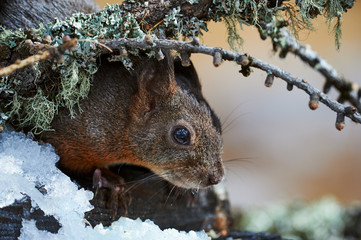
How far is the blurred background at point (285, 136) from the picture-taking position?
13.2 feet

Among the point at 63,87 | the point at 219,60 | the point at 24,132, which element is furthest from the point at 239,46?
the point at 24,132

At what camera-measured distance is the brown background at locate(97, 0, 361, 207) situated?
4012 mm

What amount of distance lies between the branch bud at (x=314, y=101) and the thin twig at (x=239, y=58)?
0.4 inches

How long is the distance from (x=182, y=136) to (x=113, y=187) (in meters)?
0.26

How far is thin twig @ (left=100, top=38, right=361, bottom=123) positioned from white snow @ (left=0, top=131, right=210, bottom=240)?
14.6 inches

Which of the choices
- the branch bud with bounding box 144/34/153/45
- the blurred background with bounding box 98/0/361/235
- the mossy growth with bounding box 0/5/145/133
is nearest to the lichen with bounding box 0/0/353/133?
the mossy growth with bounding box 0/5/145/133

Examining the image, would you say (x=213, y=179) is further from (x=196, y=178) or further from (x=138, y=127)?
(x=138, y=127)

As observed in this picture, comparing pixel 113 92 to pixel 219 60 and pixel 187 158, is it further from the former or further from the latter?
pixel 219 60

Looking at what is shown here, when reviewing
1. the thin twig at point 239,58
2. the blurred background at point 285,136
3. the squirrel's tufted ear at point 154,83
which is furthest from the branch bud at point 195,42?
the blurred background at point 285,136

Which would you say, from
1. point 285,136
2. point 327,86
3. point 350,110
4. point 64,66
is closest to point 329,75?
point 327,86

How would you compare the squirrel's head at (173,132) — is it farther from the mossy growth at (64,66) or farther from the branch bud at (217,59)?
the branch bud at (217,59)

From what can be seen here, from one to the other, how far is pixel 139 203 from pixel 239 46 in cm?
61

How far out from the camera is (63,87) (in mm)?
1357

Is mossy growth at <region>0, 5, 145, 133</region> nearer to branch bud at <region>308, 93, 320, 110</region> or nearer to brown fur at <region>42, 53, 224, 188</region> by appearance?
brown fur at <region>42, 53, 224, 188</region>
